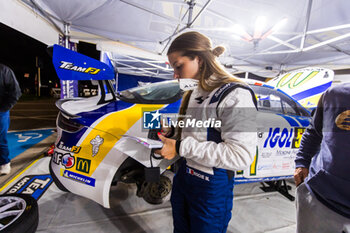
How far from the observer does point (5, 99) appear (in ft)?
6.98

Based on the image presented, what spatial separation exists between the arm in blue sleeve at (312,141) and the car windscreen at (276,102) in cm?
88

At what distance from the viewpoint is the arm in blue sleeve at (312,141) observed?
3.17ft

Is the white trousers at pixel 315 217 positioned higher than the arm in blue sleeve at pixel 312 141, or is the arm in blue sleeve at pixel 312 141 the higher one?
the arm in blue sleeve at pixel 312 141

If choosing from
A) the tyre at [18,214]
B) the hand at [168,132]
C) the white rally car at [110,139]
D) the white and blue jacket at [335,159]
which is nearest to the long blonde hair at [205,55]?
the white rally car at [110,139]

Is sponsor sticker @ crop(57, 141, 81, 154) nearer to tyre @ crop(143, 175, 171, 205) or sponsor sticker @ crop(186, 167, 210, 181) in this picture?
tyre @ crop(143, 175, 171, 205)

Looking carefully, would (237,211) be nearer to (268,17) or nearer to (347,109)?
(347,109)

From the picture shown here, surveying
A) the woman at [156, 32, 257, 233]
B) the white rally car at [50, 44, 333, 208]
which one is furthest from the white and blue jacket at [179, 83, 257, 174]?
the white rally car at [50, 44, 333, 208]

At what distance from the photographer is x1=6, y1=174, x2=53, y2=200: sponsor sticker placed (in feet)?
6.16

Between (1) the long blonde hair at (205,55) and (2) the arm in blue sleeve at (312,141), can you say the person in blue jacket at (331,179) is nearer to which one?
(2) the arm in blue sleeve at (312,141)

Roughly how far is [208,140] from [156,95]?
860mm

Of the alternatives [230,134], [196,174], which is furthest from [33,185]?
[230,134]

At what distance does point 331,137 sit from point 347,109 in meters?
0.14

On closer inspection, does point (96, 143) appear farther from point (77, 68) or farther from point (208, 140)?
point (208, 140)

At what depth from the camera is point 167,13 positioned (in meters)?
3.69
